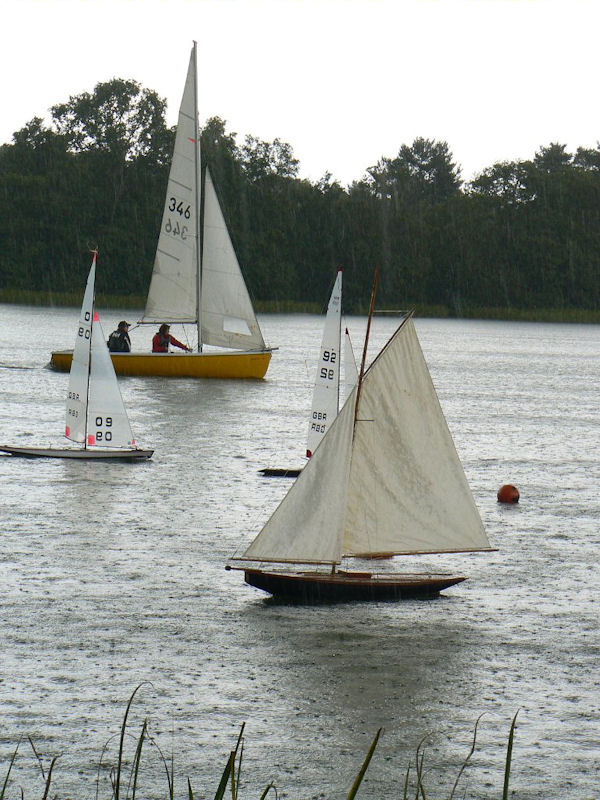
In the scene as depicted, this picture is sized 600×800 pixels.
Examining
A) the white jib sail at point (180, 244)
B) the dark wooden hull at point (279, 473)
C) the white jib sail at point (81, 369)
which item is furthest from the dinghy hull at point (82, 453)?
the white jib sail at point (180, 244)

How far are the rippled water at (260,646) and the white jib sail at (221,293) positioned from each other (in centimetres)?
1811

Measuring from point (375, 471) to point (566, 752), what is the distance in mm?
4416

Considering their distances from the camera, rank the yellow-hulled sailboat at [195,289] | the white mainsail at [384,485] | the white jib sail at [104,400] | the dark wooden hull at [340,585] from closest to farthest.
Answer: the white mainsail at [384,485] < the dark wooden hull at [340,585] < the white jib sail at [104,400] < the yellow-hulled sailboat at [195,289]

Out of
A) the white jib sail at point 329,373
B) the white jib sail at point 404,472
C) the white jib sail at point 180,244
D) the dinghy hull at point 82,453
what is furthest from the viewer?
the white jib sail at point 180,244

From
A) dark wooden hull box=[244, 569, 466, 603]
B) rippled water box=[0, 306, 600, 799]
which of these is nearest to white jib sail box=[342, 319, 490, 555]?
dark wooden hull box=[244, 569, 466, 603]

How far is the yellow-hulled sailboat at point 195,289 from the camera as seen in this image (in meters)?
42.3

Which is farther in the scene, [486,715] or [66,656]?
[66,656]

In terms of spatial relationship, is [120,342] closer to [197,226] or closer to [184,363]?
[184,363]

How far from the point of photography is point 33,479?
22031 millimetres

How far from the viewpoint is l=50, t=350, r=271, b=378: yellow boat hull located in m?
41.8

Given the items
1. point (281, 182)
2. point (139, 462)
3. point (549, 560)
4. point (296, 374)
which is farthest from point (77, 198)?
point (549, 560)

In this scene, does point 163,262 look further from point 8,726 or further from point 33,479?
point 8,726

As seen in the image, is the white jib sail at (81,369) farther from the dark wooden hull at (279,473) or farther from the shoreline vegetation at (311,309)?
the shoreline vegetation at (311,309)

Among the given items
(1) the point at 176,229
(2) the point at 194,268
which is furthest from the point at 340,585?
(1) the point at 176,229
